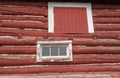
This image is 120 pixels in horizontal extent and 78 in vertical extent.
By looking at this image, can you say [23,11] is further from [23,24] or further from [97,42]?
[97,42]

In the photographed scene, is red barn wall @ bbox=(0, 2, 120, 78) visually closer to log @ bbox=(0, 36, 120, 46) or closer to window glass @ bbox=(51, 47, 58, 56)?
log @ bbox=(0, 36, 120, 46)

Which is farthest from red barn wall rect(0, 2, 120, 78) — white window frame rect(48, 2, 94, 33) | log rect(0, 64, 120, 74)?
white window frame rect(48, 2, 94, 33)

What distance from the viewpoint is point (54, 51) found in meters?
6.84

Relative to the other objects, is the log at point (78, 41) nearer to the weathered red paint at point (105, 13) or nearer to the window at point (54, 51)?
the window at point (54, 51)

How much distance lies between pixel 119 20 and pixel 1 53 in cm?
380

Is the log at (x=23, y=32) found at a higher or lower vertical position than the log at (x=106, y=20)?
lower

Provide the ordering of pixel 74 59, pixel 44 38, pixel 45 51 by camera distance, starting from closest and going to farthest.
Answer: pixel 74 59, pixel 45 51, pixel 44 38

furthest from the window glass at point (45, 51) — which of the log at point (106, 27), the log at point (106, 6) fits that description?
the log at point (106, 6)

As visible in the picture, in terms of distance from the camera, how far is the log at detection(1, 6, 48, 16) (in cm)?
733

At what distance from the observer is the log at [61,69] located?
650 centimetres

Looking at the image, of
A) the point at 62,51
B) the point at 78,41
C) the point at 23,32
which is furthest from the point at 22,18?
the point at 78,41

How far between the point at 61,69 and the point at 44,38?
3.53ft

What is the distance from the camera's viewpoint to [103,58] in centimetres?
681

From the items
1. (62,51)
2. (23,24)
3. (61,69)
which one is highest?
(23,24)
